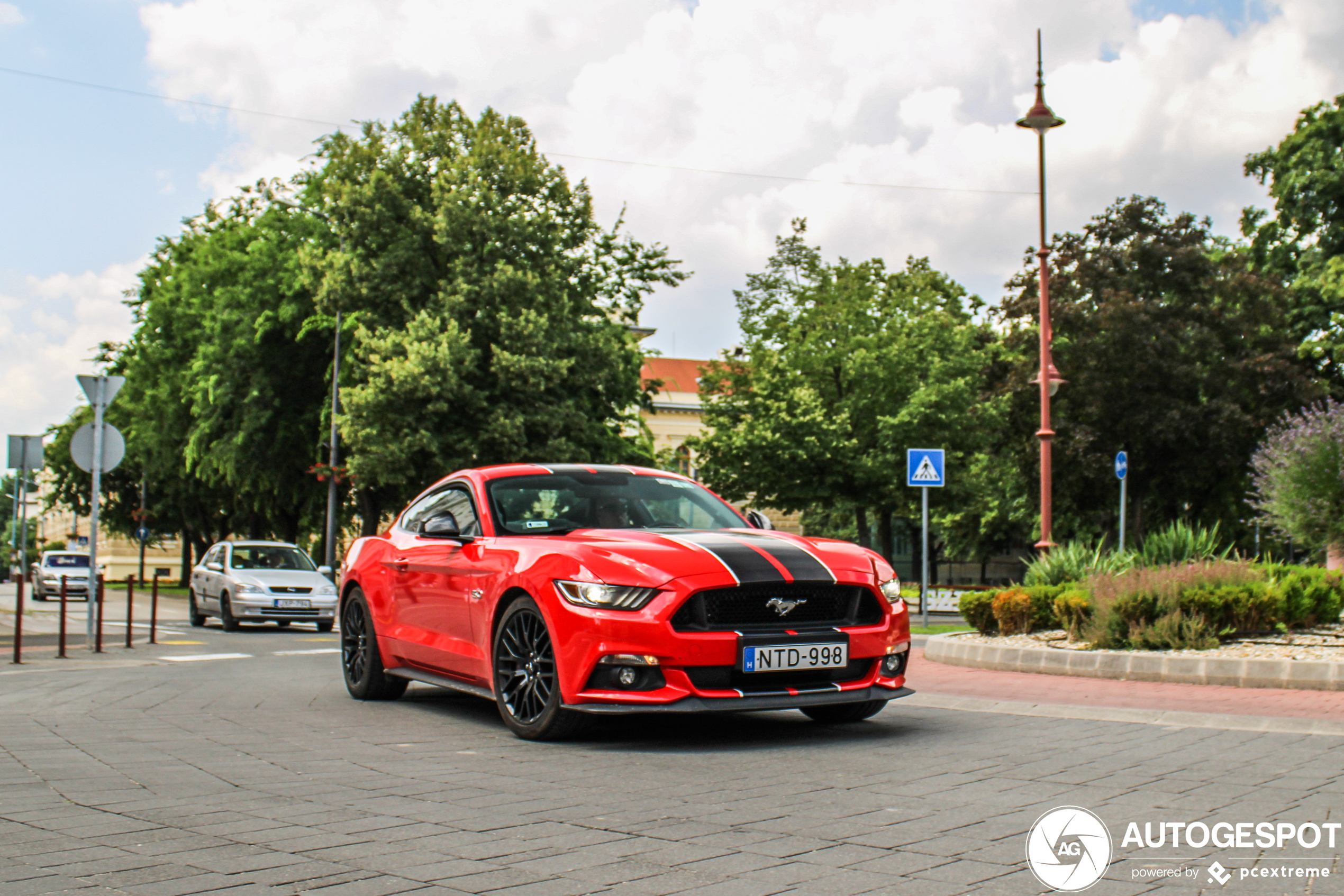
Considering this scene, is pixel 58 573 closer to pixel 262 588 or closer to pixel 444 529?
pixel 262 588

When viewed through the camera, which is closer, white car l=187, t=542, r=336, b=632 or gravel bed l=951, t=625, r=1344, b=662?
gravel bed l=951, t=625, r=1344, b=662

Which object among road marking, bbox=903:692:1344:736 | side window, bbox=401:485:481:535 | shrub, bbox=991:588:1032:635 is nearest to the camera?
road marking, bbox=903:692:1344:736

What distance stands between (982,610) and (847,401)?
2309 centimetres

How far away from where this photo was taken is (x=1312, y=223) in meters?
38.7

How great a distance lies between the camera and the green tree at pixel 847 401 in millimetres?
35750

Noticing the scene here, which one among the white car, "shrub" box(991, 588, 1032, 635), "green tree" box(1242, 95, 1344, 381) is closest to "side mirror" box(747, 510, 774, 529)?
"shrub" box(991, 588, 1032, 635)

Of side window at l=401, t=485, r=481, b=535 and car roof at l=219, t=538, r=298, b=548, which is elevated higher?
side window at l=401, t=485, r=481, b=535

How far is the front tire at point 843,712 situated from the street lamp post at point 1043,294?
11.7m

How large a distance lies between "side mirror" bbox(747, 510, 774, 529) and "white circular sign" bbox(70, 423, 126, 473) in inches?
402

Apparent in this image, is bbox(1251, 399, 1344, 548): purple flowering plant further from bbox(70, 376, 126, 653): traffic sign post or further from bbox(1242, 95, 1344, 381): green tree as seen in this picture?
bbox(1242, 95, 1344, 381): green tree

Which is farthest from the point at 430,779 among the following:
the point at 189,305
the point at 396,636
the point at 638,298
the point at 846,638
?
the point at 189,305

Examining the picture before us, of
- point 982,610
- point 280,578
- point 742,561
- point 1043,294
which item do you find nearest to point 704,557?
point 742,561

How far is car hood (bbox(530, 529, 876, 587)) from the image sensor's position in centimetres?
652

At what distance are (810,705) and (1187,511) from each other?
1236 inches
